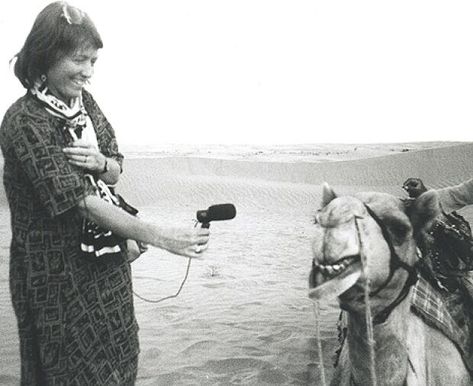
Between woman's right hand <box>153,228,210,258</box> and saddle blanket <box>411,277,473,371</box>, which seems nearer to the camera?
woman's right hand <box>153,228,210,258</box>

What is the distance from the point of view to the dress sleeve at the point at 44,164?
176cm

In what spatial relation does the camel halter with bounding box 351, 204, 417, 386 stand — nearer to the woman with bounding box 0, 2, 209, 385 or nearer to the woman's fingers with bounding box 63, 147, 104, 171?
the woman with bounding box 0, 2, 209, 385

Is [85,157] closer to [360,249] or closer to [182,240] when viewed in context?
[182,240]

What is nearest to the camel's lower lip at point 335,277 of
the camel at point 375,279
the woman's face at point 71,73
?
the camel at point 375,279

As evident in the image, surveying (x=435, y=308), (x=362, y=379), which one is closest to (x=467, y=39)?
(x=435, y=308)

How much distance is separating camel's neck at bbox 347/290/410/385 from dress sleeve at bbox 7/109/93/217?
93 cm

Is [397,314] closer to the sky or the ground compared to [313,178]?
closer to the sky

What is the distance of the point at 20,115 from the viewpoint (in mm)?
1789

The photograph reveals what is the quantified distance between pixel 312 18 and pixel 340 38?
0.60 m

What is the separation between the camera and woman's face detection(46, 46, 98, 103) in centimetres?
185

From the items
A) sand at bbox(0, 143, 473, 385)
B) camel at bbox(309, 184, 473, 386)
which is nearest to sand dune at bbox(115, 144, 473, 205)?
sand at bbox(0, 143, 473, 385)

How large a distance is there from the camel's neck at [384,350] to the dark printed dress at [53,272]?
82cm

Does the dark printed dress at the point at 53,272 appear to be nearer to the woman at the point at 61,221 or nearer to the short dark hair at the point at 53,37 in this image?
the woman at the point at 61,221

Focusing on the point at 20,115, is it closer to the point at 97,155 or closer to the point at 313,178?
the point at 97,155
